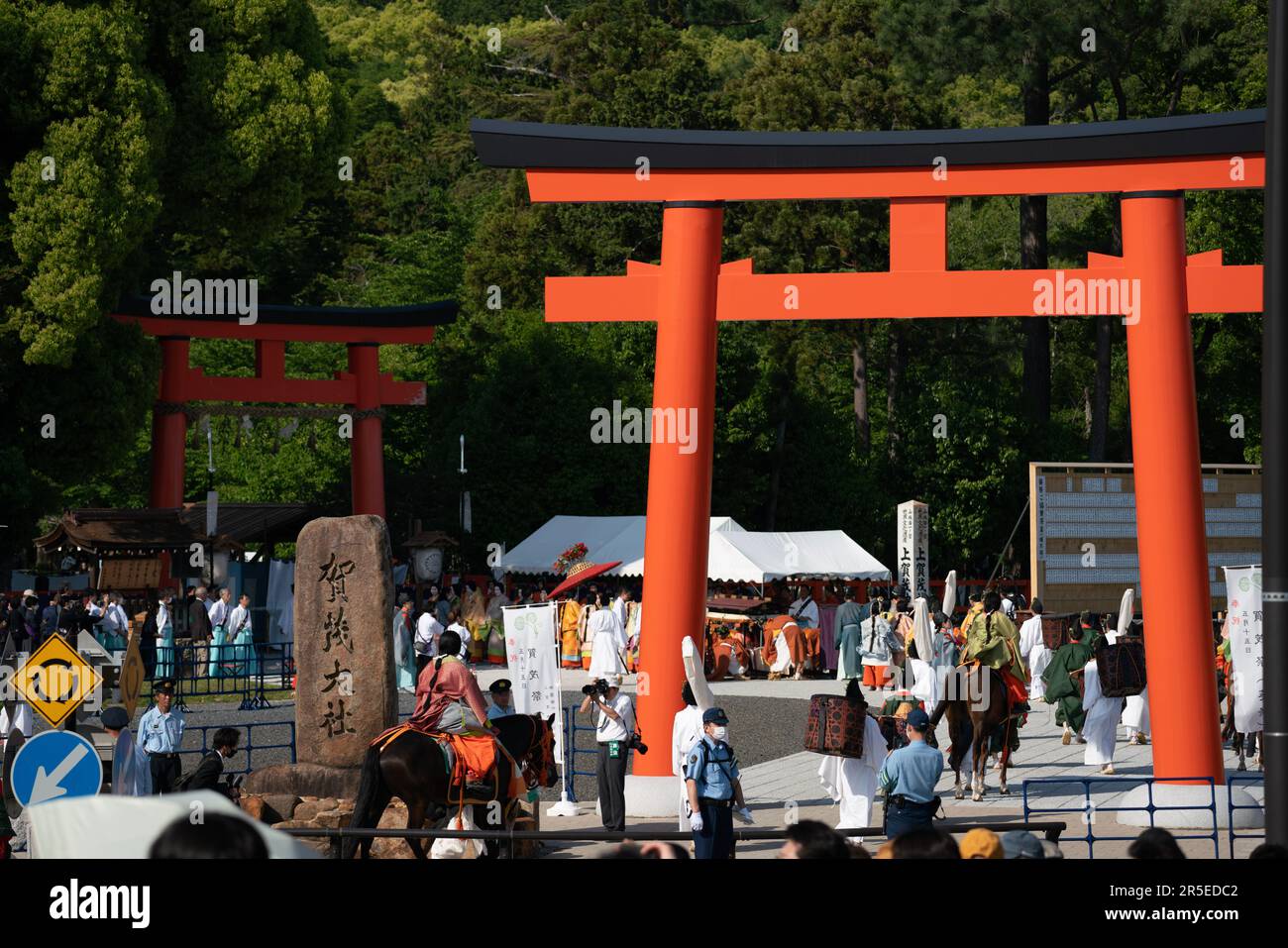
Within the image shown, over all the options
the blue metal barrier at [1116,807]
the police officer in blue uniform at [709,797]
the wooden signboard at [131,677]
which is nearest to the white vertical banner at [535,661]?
the blue metal barrier at [1116,807]

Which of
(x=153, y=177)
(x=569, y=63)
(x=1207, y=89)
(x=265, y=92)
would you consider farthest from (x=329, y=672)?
(x=569, y=63)

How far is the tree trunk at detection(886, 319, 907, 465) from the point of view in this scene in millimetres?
43438

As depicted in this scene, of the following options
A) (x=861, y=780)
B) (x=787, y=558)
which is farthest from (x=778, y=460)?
(x=861, y=780)

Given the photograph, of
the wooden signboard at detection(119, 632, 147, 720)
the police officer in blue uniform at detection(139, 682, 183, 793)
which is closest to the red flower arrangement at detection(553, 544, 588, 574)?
the wooden signboard at detection(119, 632, 147, 720)

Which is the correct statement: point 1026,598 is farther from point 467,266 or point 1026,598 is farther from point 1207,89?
point 467,266

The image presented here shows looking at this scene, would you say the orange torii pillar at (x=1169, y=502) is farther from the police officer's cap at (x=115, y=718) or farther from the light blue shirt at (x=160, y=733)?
the police officer's cap at (x=115, y=718)

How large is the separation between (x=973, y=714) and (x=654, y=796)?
130 inches

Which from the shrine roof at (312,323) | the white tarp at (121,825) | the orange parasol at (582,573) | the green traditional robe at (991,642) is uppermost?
the shrine roof at (312,323)

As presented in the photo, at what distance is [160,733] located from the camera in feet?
46.5

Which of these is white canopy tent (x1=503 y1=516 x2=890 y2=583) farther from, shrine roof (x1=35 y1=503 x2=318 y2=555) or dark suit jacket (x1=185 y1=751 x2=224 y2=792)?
dark suit jacket (x1=185 y1=751 x2=224 y2=792)

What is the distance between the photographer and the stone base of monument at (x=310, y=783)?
14.4m

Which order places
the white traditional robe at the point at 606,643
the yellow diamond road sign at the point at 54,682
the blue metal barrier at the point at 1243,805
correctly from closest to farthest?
the yellow diamond road sign at the point at 54,682, the blue metal barrier at the point at 1243,805, the white traditional robe at the point at 606,643

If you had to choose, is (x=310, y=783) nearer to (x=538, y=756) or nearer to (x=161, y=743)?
(x=161, y=743)

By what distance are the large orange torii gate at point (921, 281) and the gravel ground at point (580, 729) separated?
367 centimetres
